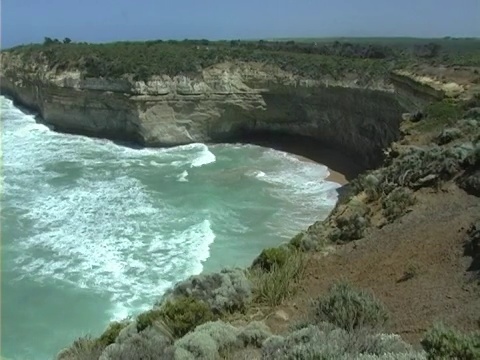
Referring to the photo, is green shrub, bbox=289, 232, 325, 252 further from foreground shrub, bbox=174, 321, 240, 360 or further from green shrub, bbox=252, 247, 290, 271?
foreground shrub, bbox=174, 321, 240, 360

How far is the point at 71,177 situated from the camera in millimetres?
28094

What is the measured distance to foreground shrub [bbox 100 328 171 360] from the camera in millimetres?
6211

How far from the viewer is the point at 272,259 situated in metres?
9.39

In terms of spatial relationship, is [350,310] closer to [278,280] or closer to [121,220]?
[278,280]

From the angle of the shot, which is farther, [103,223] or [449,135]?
[103,223]

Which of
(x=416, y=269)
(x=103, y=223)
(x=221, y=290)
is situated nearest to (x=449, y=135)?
(x=416, y=269)

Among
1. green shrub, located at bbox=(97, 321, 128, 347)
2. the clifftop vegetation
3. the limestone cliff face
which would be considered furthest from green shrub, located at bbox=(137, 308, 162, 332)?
the clifftop vegetation

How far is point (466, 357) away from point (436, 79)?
2170 centimetres

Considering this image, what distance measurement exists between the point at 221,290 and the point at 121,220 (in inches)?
546

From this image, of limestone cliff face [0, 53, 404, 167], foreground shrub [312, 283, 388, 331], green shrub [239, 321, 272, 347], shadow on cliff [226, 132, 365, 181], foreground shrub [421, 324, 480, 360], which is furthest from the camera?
limestone cliff face [0, 53, 404, 167]

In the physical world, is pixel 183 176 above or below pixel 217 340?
below

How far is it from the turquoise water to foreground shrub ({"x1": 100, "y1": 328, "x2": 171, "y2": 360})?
724cm

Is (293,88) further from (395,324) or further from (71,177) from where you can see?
(395,324)

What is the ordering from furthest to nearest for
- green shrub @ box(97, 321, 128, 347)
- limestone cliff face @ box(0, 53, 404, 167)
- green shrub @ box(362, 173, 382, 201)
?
limestone cliff face @ box(0, 53, 404, 167)
green shrub @ box(362, 173, 382, 201)
green shrub @ box(97, 321, 128, 347)
